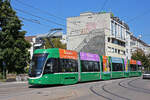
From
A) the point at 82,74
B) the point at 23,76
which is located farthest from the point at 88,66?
the point at 23,76

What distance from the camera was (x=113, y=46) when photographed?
55.0 metres

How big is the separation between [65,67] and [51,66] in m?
1.74

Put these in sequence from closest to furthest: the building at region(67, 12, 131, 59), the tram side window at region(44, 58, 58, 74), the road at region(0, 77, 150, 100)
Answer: the road at region(0, 77, 150, 100), the tram side window at region(44, 58, 58, 74), the building at region(67, 12, 131, 59)

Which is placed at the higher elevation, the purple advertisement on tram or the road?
the purple advertisement on tram

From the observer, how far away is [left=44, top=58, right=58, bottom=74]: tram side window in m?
15.8

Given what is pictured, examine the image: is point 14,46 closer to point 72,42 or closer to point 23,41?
point 23,41

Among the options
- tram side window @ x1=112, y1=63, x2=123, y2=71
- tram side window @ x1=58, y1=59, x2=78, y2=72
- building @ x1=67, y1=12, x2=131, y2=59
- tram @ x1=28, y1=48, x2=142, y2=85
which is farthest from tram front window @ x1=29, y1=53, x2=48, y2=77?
building @ x1=67, y1=12, x2=131, y2=59

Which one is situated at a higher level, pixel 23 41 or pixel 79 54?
pixel 23 41

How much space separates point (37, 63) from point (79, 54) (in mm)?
5328

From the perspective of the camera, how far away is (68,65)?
18.0 m

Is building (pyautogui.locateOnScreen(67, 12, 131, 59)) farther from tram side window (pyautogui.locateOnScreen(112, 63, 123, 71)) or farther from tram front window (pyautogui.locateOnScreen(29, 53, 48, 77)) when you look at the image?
tram front window (pyautogui.locateOnScreen(29, 53, 48, 77))

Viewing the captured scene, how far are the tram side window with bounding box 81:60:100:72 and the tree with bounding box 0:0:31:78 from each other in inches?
482

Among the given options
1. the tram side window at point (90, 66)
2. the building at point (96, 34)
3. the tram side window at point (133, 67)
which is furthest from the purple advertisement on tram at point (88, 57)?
the building at point (96, 34)

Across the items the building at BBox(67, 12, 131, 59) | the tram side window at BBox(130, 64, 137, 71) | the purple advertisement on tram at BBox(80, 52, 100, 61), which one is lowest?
the tram side window at BBox(130, 64, 137, 71)
